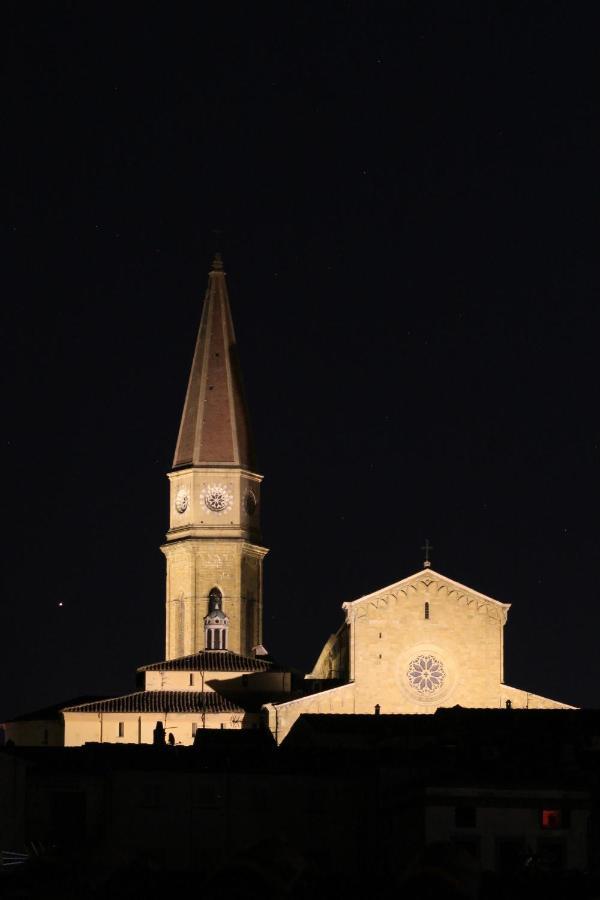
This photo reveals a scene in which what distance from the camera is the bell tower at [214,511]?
13000 cm

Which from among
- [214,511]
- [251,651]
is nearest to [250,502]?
[214,511]

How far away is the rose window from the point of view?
106625 millimetres

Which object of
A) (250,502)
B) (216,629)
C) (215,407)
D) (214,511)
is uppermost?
(215,407)

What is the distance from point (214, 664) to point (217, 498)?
18.6 metres

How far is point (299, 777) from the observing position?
7325 cm

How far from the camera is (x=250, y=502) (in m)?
133

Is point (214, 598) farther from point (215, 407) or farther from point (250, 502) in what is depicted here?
point (215, 407)

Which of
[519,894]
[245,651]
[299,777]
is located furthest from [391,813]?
[245,651]

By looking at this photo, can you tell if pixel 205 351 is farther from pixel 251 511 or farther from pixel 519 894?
pixel 519 894

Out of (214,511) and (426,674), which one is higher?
(214,511)

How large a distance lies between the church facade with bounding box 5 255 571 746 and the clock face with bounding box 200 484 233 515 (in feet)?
0.14

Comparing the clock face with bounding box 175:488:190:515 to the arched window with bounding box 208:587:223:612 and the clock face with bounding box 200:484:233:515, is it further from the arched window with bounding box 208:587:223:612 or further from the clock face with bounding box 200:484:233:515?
the arched window with bounding box 208:587:223:612

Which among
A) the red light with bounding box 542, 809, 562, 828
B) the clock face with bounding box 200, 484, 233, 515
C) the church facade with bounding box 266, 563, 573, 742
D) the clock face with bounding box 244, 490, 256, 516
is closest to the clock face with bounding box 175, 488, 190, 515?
the clock face with bounding box 200, 484, 233, 515

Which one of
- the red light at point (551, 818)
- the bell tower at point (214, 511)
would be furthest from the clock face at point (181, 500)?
the red light at point (551, 818)
